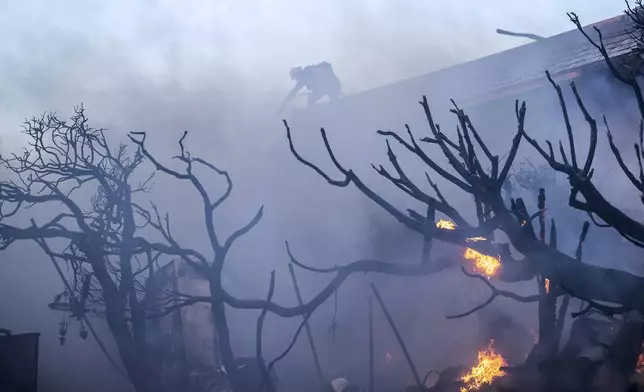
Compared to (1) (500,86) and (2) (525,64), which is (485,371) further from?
(2) (525,64)

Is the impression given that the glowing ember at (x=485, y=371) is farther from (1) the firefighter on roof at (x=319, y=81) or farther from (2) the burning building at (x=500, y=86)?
(1) the firefighter on roof at (x=319, y=81)

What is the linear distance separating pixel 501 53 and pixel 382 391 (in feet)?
32.2

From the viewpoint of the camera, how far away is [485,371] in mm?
8391

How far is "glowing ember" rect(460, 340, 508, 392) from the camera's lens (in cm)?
769

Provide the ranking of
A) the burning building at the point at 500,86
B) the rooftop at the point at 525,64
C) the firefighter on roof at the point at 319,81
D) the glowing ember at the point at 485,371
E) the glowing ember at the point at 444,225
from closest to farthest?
the glowing ember at the point at 444,225 < the glowing ember at the point at 485,371 < the burning building at the point at 500,86 < the rooftop at the point at 525,64 < the firefighter on roof at the point at 319,81

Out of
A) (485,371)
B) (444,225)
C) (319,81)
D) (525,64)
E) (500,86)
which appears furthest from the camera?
(319,81)

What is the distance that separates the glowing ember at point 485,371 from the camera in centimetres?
769

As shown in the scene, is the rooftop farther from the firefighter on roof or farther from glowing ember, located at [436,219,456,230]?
glowing ember, located at [436,219,456,230]

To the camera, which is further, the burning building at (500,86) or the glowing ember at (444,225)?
the burning building at (500,86)

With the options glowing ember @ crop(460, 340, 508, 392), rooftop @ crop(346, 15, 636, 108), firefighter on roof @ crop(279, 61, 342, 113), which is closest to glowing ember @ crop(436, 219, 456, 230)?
glowing ember @ crop(460, 340, 508, 392)

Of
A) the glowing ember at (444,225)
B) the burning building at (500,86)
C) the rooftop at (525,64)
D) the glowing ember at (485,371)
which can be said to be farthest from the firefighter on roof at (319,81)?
the glowing ember at (444,225)

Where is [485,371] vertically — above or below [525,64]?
below

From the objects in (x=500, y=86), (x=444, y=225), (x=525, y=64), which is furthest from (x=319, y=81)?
(x=444, y=225)

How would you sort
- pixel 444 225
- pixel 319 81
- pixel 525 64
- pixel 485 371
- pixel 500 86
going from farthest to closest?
pixel 319 81, pixel 525 64, pixel 500 86, pixel 485 371, pixel 444 225
